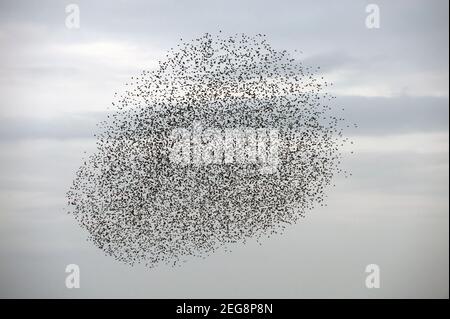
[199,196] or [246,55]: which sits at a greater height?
[246,55]

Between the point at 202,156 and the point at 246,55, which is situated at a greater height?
the point at 246,55

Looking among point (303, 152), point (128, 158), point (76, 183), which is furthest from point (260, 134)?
point (76, 183)
